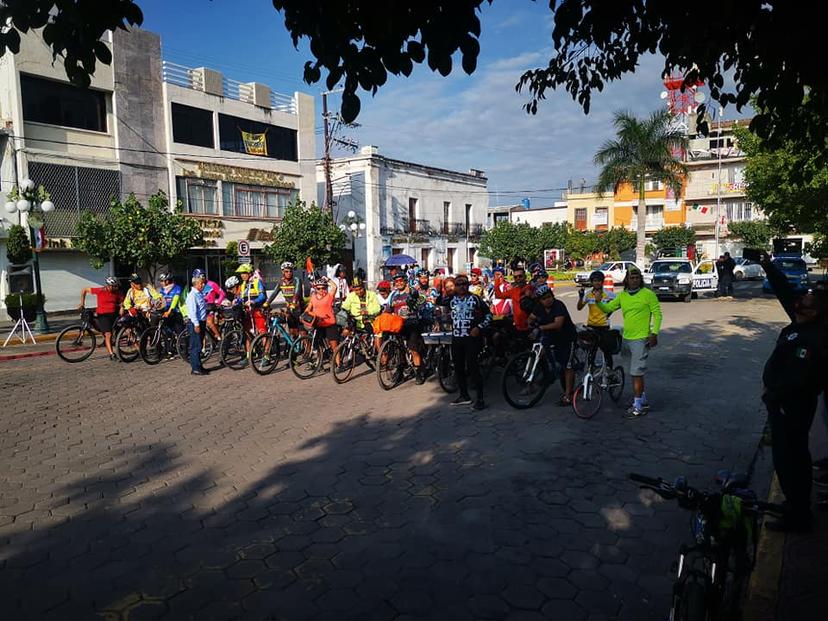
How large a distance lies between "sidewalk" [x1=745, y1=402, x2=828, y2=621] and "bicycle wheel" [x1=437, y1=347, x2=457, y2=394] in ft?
17.2

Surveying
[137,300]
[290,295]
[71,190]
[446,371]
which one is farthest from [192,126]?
[446,371]

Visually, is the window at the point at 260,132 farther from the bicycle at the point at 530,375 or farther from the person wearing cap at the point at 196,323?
the bicycle at the point at 530,375

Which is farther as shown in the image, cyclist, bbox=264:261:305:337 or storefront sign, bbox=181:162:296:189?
storefront sign, bbox=181:162:296:189

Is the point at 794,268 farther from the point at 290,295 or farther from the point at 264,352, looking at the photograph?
the point at 264,352

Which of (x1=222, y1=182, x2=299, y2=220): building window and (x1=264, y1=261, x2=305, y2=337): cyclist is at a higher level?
(x1=222, y1=182, x2=299, y2=220): building window

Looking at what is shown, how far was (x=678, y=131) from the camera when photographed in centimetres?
3488

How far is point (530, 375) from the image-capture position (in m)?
8.17

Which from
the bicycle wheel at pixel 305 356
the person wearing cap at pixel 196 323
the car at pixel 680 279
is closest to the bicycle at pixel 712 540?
the bicycle wheel at pixel 305 356


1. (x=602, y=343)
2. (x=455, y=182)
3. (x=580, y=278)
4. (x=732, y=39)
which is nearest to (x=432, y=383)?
(x=602, y=343)

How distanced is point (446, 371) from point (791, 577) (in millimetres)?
5989

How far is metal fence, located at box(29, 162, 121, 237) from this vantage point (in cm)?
2277

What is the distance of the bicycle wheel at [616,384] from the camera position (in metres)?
8.29

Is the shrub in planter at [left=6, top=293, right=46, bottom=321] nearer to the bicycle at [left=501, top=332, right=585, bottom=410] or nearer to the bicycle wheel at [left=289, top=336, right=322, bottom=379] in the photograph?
the bicycle wheel at [left=289, top=336, right=322, bottom=379]

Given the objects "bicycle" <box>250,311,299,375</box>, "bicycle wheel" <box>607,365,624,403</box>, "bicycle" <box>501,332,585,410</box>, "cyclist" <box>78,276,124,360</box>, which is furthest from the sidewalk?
"cyclist" <box>78,276,124,360</box>
